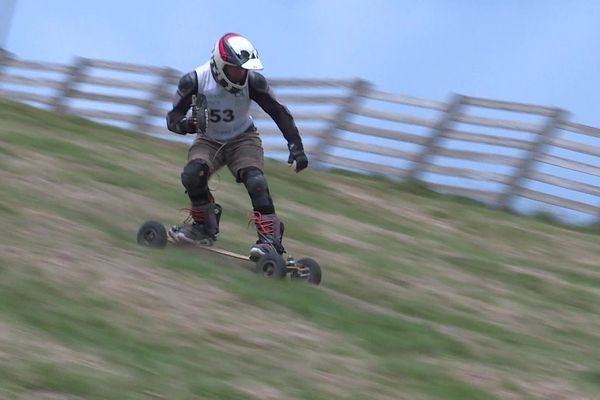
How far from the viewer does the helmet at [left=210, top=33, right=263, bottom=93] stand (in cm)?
1035

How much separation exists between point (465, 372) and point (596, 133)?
419 inches

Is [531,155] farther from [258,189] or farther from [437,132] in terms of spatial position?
[258,189]

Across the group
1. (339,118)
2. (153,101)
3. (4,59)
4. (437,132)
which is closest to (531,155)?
(437,132)

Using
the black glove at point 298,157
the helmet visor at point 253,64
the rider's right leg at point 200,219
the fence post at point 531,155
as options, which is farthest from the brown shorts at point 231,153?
the fence post at point 531,155

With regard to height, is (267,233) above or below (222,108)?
below

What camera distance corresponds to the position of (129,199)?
1338cm

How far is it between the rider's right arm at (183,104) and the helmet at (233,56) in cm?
28

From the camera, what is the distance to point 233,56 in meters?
10.4

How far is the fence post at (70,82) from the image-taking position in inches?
951

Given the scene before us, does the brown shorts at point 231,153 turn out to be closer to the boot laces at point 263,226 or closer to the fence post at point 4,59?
the boot laces at point 263,226

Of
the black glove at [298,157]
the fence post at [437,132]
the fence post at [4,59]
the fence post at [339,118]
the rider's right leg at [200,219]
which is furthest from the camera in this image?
the fence post at [4,59]

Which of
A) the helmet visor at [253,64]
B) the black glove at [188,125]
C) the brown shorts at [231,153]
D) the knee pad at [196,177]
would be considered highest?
the helmet visor at [253,64]

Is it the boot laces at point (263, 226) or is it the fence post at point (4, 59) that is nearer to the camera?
the boot laces at point (263, 226)

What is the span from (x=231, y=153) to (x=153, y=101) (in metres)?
12.0
